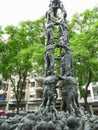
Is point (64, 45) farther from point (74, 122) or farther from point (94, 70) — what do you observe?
point (94, 70)

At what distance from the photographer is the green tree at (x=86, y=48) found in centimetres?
1501

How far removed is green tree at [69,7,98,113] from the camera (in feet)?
49.2

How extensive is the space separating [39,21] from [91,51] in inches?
299

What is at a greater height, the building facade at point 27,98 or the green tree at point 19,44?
the green tree at point 19,44

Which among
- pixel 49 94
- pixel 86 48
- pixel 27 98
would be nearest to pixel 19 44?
pixel 86 48

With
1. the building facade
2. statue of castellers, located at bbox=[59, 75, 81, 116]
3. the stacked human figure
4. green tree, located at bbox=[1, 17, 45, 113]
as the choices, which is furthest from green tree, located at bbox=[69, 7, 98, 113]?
the building facade

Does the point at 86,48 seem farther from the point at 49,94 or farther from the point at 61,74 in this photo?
the point at 49,94

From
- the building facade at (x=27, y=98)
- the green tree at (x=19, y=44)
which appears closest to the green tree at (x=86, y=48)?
the green tree at (x=19, y=44)

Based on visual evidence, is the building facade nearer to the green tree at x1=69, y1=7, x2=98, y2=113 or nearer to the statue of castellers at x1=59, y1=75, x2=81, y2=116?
the green tree at x1=69, y1=7, x2=98, y2=113

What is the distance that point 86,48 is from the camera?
51.3 ft

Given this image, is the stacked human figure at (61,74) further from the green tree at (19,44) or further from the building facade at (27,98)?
the building facade at (27,98)

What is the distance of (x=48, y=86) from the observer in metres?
7.55

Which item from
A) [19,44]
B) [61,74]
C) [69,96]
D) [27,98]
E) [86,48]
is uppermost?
[19,44]

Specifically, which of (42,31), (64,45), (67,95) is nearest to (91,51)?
(42,31)
